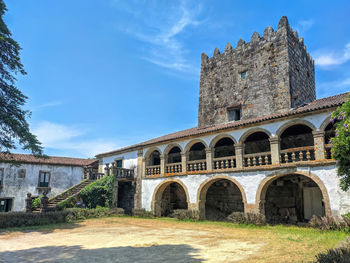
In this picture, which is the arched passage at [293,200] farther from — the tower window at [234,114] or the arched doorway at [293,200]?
the tower window at [234,114]

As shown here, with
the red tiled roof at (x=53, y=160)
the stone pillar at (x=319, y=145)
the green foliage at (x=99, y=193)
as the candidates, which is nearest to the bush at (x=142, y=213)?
the green foliage at (x=99, y=193)

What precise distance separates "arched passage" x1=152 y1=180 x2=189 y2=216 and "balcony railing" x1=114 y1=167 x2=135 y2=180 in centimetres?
292

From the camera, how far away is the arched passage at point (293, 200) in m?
15.4

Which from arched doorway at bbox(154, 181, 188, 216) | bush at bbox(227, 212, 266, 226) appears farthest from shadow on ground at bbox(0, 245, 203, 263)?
arched doorway at bbox(154, 181, 188, 216)

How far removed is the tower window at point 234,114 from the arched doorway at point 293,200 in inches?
218

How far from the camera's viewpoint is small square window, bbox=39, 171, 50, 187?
92.7 ft

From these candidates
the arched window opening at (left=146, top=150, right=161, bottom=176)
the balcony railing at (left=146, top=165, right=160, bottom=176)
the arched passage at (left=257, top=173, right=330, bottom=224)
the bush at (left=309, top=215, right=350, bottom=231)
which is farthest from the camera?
the arched window opening at (left=146, top=150, right=161, bottom=176)

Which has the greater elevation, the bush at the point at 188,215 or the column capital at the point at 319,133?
the column capital at the point at 319,133

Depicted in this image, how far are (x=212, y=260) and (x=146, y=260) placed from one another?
166 cm

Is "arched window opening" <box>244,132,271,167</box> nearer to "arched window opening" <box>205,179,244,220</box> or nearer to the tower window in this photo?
"arched window opening" <box>205,179,244,220</box>

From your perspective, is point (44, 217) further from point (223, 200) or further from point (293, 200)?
point (293, 200)

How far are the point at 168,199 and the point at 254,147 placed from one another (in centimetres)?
802

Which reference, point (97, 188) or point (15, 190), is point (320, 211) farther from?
point (15, 190)

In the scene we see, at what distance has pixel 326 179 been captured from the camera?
12.0 m
